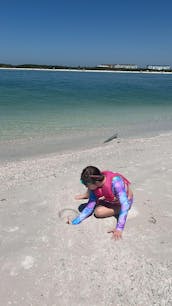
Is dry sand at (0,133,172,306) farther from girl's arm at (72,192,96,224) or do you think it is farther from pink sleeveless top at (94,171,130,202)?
pink sleeveless top at (94,171,130,202)

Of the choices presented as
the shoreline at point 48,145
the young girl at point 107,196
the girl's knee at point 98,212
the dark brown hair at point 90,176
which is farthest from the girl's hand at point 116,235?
the shoreline at point 48,145

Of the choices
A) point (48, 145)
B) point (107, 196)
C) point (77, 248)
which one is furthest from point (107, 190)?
point (48, 145)

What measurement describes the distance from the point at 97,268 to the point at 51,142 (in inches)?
243

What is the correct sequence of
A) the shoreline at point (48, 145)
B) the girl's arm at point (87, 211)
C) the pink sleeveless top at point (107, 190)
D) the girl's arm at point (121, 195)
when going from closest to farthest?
1. the girl's arm at point (121, 195)
2. the pink sleeveless top at point (107, 190)
3. the girl's arm at point (87, 211)
4. the shoreline at point (48, 145)

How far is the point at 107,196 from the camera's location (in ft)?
13.1

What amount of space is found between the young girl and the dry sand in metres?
0.11

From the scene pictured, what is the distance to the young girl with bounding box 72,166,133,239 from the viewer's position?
371 cm

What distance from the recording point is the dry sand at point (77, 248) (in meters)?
2.86

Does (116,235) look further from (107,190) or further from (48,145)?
(48,145)

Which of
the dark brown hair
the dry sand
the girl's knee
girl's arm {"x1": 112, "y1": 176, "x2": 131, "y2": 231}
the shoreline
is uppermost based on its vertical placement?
the dark brown hair

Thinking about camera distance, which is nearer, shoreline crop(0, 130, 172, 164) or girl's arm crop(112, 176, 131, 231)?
girl's arm crop(112, 176, 131, 231)

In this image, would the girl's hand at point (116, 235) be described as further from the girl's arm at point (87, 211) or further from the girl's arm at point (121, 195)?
the girl's arm at point (87, 211)

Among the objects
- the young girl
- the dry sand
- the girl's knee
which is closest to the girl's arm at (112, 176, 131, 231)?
the young girl

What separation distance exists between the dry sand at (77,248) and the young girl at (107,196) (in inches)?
4.4
